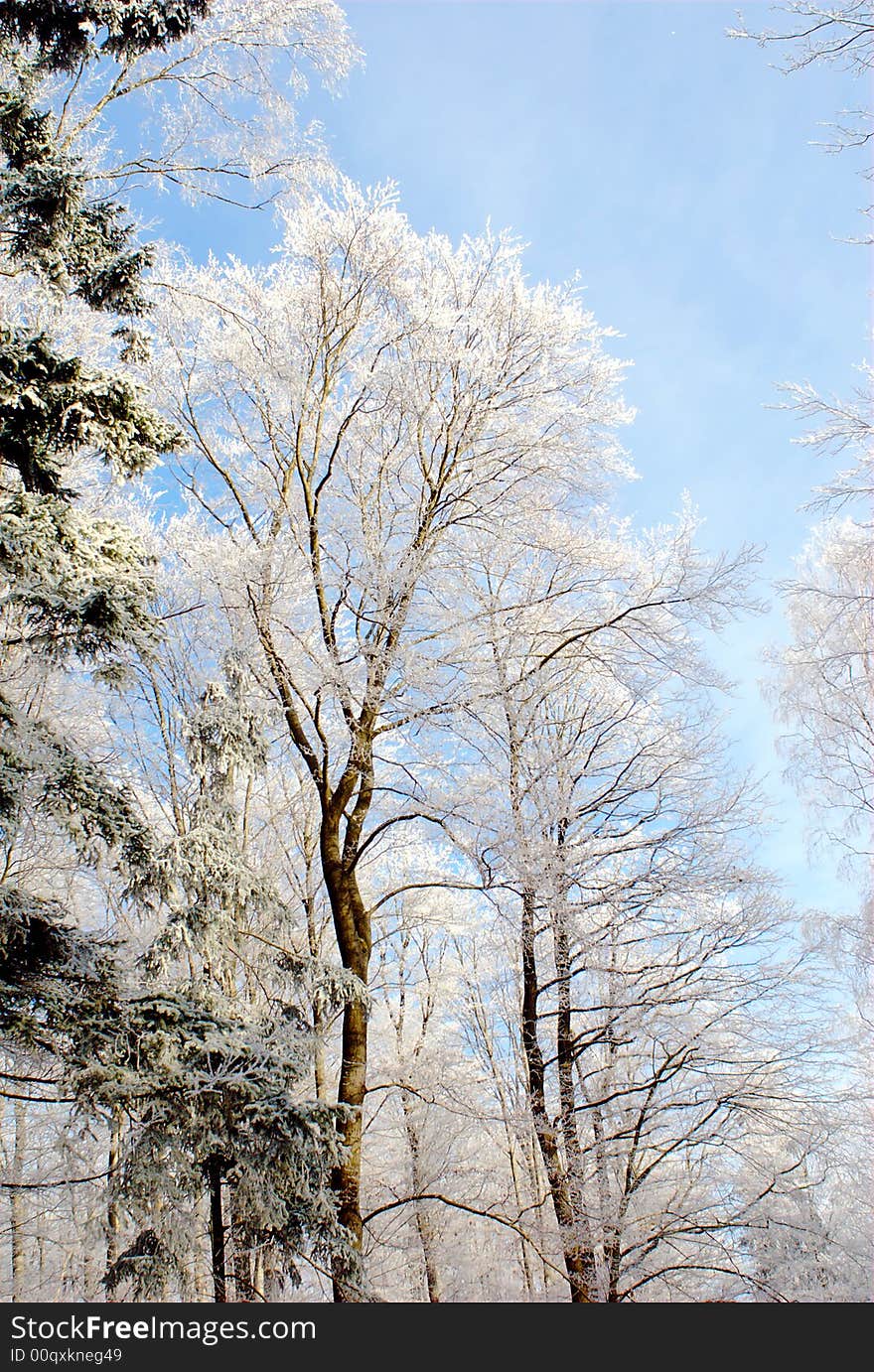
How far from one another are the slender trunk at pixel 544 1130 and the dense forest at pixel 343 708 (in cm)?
5

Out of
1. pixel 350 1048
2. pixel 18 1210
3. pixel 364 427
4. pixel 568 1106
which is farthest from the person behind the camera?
pixel 18 1210

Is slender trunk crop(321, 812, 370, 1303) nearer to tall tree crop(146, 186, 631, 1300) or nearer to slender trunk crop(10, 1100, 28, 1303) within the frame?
tall tree crop(146, 186, 631, 1300)

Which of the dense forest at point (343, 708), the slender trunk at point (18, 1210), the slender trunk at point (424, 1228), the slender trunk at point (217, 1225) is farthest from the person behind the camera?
the slender trunk at point (424, 1228)

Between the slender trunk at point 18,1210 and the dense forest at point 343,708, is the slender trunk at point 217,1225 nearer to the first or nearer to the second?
the dense forest at point 343,708

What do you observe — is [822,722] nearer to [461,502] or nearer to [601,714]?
[601,714]

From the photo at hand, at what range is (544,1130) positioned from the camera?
722 centimetres

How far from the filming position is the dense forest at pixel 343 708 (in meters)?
4.94

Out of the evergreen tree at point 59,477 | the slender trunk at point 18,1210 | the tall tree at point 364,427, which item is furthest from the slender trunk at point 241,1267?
the slender trunk at point 18,1210

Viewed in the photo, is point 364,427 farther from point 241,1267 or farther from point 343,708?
point 241,1267

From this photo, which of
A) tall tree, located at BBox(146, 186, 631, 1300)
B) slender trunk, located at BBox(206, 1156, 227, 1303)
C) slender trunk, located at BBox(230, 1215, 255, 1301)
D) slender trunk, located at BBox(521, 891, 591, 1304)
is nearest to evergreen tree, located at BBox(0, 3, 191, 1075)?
slender trunk, located at BBox(206, 1156, 227, 1303)

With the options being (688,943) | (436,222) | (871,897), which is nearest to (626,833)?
(688,943)

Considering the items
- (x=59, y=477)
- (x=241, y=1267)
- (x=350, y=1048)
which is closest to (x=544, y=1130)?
(x=350, y=1048)

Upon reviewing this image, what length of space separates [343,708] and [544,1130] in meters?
3.90
